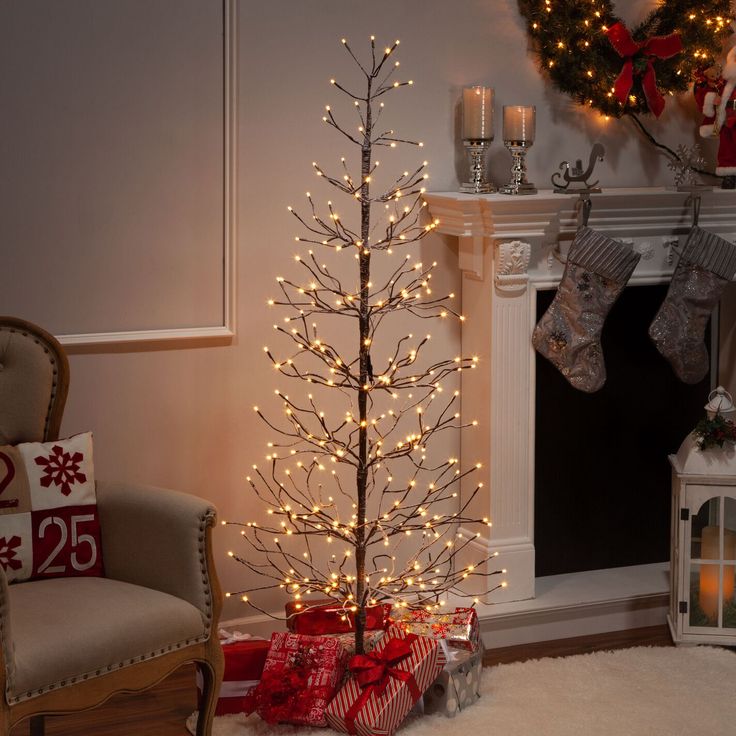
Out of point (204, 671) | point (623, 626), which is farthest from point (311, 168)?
point (623, 626)

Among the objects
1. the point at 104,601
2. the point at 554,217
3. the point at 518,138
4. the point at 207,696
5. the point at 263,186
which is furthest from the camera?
the point at 554,217

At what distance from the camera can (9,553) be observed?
2609 mm

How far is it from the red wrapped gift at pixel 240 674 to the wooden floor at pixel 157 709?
0.10 metres

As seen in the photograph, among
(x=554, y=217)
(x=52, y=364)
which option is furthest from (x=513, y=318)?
(x=52, y=364)

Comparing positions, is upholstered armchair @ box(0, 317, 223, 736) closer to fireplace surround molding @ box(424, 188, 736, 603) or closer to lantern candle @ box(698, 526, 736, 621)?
fireplace surround molding @ box(424, 188, 736, 603)

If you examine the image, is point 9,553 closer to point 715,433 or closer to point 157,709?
point 157,709

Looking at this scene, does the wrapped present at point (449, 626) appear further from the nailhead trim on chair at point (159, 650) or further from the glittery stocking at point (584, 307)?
the glittery stocking at point (584, 307)

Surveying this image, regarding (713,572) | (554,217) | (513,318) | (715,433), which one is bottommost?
(713,572)

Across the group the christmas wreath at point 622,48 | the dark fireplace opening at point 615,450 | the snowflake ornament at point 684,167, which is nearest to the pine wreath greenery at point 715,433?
the dark fireplace opening at point 615,450

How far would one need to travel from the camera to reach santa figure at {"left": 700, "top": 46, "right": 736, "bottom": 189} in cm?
341

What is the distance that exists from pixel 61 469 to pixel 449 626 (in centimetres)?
109

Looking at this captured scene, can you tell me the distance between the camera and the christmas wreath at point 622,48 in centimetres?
337

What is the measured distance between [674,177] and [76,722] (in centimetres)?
232

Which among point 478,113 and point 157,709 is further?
point 478,113
